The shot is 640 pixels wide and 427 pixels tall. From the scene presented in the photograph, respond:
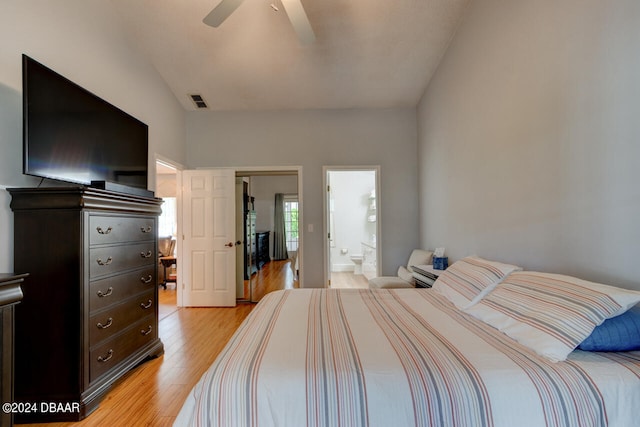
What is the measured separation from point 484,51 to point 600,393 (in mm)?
2479

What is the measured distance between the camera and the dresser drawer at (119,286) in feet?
5.82

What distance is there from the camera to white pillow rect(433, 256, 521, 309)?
A: 165 cm

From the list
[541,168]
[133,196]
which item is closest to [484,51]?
[541,168]

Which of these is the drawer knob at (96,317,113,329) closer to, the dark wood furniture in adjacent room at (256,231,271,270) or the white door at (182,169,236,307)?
the white door at (182,169,236,307)

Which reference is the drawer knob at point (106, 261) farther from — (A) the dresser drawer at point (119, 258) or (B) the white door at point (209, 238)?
(B) the white door at point (209, 238)

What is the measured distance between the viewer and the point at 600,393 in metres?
0.89

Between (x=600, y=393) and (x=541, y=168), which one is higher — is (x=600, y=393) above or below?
below

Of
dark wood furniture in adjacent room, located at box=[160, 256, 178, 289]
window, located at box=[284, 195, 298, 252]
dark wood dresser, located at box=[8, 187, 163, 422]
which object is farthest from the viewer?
window, located at box=[284, 195, 298, 252]

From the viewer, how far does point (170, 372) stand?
7.14 feet

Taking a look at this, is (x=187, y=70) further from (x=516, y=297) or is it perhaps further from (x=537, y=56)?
(x=516, y=297)

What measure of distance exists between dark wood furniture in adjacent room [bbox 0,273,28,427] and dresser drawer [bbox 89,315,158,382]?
0.58 m

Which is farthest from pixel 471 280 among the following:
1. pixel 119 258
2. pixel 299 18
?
pixel 119 258

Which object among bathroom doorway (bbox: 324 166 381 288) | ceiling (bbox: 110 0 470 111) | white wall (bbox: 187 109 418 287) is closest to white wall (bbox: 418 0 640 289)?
ceiling (bbox: 110 0 470 111)

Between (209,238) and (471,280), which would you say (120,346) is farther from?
(471,280)
